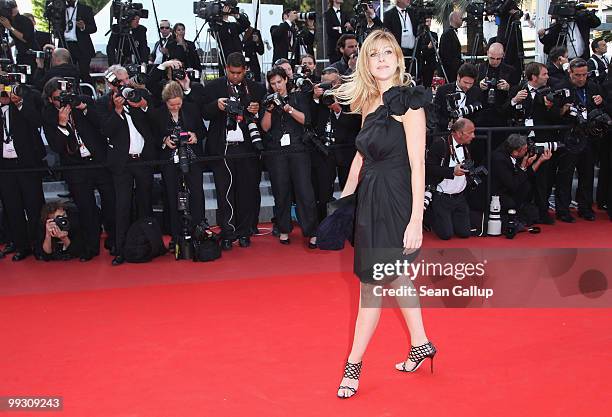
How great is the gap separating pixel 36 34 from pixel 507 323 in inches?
258

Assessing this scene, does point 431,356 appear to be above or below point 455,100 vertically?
below

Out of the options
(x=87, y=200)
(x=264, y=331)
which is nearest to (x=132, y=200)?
(x=87, y=200)

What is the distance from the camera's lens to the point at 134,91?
643 cm

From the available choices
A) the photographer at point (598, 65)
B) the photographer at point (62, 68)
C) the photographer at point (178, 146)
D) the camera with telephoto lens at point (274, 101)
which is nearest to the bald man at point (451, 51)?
the photographer at point (598, 65)

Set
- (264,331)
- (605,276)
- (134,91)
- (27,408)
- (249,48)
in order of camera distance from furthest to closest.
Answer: (249,48)
(134,91)
(605,276)
(264,331)
(27,408)

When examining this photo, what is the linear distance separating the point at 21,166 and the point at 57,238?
2.42 feet

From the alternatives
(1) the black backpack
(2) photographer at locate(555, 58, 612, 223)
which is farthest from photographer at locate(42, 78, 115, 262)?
(2) photographer at locate(555, 58, 612, 223)

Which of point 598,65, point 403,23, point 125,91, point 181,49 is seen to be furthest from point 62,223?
point 598,65

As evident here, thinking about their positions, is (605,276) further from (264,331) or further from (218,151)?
(218,151)

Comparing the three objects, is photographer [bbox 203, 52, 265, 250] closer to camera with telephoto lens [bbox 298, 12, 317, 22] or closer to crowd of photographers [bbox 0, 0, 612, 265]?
crowd of photographers [bbox 0, 0, 612, 265]

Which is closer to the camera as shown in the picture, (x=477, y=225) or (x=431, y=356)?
(x=431, y=356)

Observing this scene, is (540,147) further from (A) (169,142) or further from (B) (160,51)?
(B) (160,51)

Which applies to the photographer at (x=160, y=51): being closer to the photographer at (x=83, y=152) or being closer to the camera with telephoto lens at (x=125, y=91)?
the photographer at (x=83, y=152)

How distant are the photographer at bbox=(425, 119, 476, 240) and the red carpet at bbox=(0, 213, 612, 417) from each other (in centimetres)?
134
